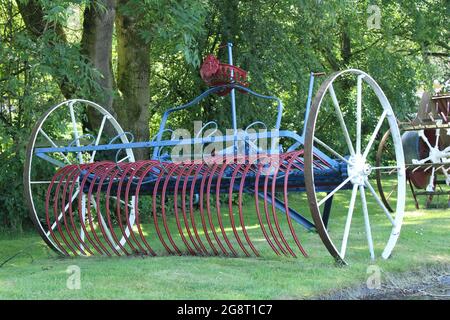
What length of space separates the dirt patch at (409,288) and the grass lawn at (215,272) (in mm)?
77

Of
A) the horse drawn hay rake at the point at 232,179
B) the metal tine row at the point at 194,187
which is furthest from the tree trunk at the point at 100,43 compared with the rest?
the metal tine row at the point at 194,187

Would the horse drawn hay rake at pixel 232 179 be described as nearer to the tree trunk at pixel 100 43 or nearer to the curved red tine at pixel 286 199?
the curved red tine at pixel 286 199

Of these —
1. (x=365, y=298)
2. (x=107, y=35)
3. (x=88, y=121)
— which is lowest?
(x=365, y=298)

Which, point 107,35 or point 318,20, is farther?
point 318,20

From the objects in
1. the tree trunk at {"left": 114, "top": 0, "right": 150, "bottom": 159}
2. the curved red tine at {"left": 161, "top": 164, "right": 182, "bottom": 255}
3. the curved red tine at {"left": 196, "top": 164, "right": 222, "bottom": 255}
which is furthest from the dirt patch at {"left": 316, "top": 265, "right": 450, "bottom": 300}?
the tree trunk at {"left": 114, "top": 0, "right": 150, "bottom": 159}

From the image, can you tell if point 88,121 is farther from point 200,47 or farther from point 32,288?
point 32,288

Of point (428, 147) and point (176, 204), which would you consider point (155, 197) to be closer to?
point (176, 204)

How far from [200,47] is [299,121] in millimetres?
3243

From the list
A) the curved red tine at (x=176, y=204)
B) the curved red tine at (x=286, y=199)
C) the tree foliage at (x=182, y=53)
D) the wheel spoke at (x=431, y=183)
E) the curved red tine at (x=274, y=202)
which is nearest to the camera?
the curved red tine at (x=286, y=199)

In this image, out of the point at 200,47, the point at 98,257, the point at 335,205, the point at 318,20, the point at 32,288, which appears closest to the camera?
the point at 32,288

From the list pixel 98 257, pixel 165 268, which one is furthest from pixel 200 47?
pixel 165 268

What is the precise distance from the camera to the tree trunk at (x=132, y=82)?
12.2 m

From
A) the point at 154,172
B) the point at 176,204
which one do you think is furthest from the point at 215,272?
the point at 154,172

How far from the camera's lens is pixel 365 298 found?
20.6 feet
